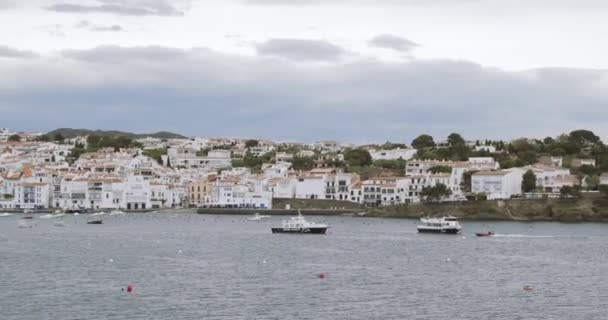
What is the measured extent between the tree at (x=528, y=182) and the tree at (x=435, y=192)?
6.58m

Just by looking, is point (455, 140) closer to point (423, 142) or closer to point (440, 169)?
point (423, 142)

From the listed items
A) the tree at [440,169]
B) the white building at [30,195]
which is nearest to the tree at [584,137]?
the tree at [440,169]

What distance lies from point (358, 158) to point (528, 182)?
29735 mm

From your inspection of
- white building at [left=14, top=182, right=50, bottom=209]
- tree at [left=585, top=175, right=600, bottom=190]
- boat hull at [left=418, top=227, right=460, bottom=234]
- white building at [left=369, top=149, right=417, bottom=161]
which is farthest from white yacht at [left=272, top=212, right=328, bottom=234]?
white building at [left=369, top=149, right=417, bottom=161]

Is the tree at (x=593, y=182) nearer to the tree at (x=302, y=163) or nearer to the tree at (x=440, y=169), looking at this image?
the tree at (x=440, y=169)

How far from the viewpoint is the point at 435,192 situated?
287 feet

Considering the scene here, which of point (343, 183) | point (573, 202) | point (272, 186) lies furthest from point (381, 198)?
point (573, 202)

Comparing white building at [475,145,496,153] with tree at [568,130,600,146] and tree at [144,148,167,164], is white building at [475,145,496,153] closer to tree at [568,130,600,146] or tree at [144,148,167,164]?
Answer: tree at [568,130,600,146]

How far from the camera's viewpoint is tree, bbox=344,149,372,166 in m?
116

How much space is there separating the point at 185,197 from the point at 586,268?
67727mm

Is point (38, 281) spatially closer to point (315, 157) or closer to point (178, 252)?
point (178, 252)

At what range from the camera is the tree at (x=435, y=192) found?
287ft

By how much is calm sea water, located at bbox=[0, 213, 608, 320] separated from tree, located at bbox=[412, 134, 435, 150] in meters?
67.4

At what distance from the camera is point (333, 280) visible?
36812 mm
